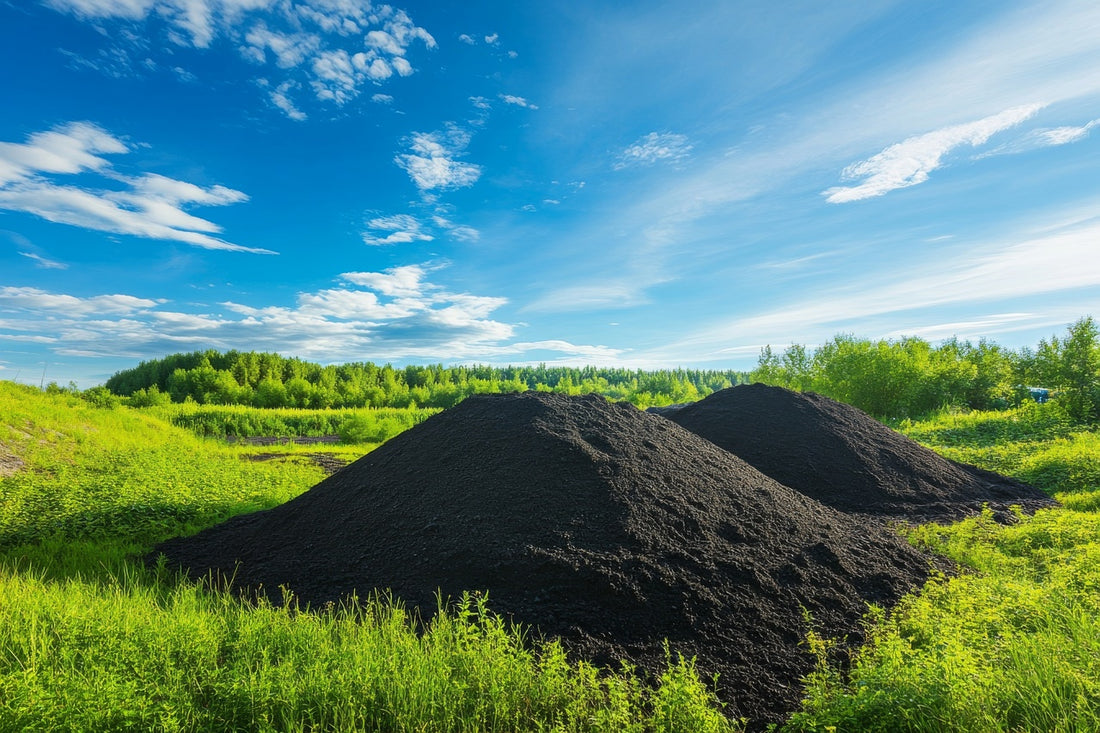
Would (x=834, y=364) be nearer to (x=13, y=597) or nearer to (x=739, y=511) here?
(x=739, y=511)

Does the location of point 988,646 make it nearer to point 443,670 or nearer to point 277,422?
point 443,670

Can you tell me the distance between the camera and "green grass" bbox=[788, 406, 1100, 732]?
8.05ft

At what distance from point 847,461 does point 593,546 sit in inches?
263

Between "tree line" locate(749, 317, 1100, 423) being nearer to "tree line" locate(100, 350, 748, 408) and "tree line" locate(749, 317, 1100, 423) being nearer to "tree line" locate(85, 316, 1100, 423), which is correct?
"tree line" locate(85, 316, 1100, 423)

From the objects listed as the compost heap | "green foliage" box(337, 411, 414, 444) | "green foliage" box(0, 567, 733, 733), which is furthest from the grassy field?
"green foliage" box(337, 411, 414, 444)

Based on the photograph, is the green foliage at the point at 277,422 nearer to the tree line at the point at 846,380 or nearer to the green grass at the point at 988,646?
the tree line at the point at 846,380

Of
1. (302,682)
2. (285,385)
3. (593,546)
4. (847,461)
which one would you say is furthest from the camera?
(285,385)

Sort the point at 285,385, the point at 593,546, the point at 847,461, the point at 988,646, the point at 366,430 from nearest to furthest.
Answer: the point at 988,646
the point at 593,546
the point at 847,461
the point at 366,430
the point at 285,385

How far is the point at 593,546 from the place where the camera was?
406 cm

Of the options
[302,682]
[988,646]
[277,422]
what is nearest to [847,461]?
[988,646]

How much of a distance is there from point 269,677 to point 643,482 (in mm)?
3312

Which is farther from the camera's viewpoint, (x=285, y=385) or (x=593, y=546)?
(x=285, y=385)

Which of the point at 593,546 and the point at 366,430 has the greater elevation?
the point at 366,430

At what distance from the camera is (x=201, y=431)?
20156 mm
